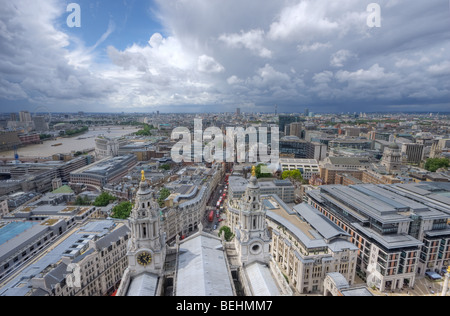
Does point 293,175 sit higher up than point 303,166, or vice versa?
point 303,166

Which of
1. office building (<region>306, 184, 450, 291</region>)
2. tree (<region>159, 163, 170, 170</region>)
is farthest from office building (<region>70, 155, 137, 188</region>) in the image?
office building (<region>306, 184, 450, 291</region>)

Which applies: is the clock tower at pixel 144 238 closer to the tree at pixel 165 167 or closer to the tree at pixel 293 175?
the tree at pixel 293 175

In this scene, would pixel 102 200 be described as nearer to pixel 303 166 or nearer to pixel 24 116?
pixel 303 166

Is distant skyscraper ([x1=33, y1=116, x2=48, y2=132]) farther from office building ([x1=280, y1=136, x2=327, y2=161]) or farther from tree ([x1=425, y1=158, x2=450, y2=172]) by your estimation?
tree ([x1=425, y1=158, x2=450, y2=172])

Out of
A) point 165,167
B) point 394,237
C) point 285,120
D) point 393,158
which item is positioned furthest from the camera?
point 285,120

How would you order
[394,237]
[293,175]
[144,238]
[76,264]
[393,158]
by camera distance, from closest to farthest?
[144,238]
[76,264]
[394,237]
[393,158]
[293,175]

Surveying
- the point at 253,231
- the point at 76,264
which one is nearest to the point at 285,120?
the point at 253,231
